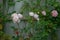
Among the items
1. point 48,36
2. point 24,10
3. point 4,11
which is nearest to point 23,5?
point 24,10

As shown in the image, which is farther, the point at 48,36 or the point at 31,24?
the point at 48,36

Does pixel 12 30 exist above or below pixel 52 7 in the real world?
below

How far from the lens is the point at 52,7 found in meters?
3.87

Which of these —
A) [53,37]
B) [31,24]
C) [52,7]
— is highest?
[52,7]

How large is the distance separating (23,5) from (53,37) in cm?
80

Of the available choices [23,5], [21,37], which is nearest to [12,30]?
[21,37]

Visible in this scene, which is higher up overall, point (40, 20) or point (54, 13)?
point (54, 13)

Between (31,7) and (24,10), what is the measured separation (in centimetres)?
13

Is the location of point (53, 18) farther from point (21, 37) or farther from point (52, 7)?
point (21, 37)

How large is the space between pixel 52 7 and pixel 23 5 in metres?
0.52

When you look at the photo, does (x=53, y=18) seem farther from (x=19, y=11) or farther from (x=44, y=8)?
(x=19, y=11)

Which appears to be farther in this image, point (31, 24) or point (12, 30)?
point (12, 30)

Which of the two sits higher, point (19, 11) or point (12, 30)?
point (19, 11)

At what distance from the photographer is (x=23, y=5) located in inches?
152
